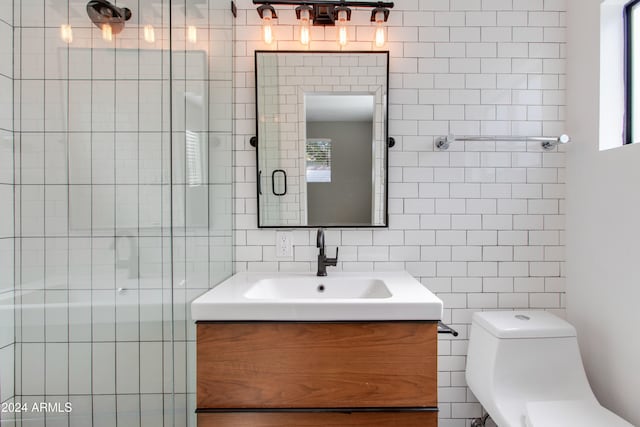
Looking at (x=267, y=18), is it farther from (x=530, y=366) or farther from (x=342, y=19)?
(x=530, y=366)

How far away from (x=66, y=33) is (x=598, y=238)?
2131mm

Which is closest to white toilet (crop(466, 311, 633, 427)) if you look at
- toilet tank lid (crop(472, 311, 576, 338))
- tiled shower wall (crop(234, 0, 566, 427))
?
toilet tank lid (crop(472, 311, 576, 338))

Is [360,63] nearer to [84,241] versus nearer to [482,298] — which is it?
[482,298]

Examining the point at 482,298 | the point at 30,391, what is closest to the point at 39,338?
the point at 30,391

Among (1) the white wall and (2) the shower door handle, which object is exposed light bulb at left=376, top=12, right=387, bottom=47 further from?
(1) the white wall

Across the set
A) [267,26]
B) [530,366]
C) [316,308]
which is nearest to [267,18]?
[267,26]

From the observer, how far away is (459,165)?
192 cm

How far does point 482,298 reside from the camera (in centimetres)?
195

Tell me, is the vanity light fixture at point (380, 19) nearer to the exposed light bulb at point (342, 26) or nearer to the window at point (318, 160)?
the exposed light bulb at point (342, 26)

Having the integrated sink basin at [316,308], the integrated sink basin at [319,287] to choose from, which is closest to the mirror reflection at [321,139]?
the integrated sink basin at [319,287]

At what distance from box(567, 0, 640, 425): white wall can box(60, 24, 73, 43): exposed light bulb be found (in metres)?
1.96

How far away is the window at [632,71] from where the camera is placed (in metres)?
1.67

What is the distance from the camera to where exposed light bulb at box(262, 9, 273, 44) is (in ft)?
5.92

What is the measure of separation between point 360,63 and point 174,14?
952mm
